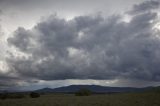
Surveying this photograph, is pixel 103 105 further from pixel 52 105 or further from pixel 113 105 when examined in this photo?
pixel 52 105

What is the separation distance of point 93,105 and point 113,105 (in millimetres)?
4518

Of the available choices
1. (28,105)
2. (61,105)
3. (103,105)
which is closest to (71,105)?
(61,105)

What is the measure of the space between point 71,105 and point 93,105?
5120mm

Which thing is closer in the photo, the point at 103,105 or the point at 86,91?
the point at 103,105

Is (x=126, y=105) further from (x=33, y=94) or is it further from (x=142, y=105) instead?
(x=33, y=94)

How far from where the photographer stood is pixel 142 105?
166 feet

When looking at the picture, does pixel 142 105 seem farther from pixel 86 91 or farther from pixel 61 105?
pixel 86 91

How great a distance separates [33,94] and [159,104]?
299ft

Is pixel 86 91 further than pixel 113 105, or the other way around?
pixel 86 91

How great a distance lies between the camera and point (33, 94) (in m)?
131

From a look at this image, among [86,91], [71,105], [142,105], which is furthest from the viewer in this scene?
[86,91]

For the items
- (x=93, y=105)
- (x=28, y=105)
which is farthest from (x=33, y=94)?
(x=93, y=105)

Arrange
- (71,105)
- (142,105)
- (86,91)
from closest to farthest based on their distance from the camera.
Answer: (142,105) → (71,105) → (86,91)

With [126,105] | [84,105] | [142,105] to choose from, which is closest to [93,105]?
[84,105]
